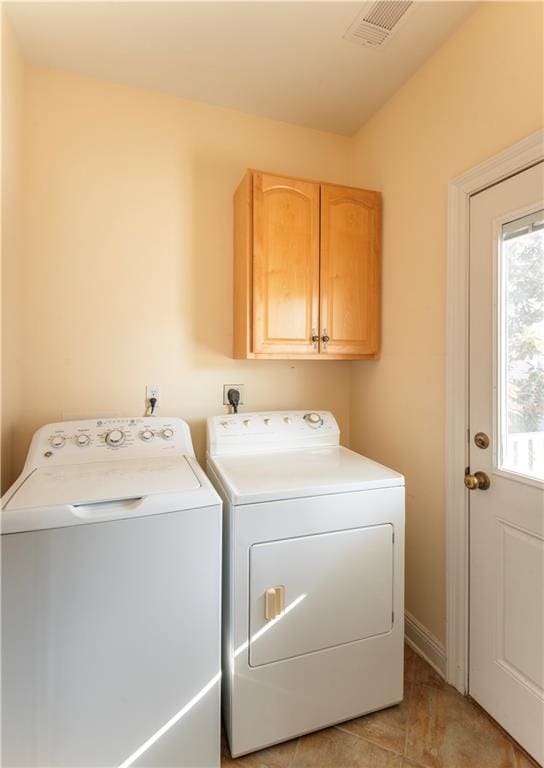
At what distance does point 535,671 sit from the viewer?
49.5 inches

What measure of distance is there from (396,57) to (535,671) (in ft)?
8.09

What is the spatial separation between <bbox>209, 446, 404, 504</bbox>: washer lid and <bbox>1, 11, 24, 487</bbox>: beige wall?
90 centimetres

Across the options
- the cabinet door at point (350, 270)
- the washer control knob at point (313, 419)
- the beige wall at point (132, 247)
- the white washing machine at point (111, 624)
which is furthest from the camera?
the washer control knob at point (313, 419)

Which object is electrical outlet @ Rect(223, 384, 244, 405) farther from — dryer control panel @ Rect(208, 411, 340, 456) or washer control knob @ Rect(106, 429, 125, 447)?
washer control knob @ Rect(106, 429, 125, 447)

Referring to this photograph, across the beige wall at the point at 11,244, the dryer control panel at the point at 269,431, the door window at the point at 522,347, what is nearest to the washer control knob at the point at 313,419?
Answer: the dryer control panel at the point at 269,431

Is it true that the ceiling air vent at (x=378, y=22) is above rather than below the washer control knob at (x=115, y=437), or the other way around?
above

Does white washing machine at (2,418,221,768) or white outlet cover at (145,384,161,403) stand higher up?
white outlet cover at (145,384,161,403)

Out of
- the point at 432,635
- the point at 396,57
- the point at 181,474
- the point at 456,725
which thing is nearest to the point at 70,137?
the point at 396,57

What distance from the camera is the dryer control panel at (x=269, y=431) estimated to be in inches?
71.7

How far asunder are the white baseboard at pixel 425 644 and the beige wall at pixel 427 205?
45 mm

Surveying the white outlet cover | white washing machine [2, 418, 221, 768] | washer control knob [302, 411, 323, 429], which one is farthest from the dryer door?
the white outlet cover

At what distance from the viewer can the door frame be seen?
1.51 m

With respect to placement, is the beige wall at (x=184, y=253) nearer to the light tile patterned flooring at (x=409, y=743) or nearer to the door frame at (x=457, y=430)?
the door frame at (x=457, y=430)

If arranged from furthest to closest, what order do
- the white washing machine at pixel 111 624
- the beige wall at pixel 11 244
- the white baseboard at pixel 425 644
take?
the white baseboard at pixel 425 644
the beige wall at pixel 11 244
the white washing machine at pixel 111 624
